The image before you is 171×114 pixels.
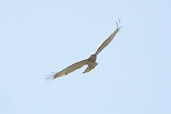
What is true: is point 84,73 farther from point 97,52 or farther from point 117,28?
point 117,28

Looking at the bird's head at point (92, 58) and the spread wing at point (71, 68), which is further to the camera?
the spread wing at point (71, 68)

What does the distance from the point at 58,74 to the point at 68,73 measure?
0.38 metres

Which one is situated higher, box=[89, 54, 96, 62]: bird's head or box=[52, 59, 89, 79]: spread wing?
box=[52, 59, 89, 79]: spread wing

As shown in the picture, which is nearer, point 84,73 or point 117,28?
point 84,73

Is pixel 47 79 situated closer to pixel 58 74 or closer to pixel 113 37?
pixel 58 74

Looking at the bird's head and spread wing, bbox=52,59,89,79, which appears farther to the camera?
spread wing, bbox=52,59,89,79

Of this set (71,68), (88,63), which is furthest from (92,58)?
(71,68)

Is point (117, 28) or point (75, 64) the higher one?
point (117, 28)

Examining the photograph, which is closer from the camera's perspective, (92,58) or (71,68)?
(92,58)

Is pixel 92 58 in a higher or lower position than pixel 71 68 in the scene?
lower

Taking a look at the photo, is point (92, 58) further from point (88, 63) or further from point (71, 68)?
point (71, 68)

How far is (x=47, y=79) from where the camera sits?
14.0 m

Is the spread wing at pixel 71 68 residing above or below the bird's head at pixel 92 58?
above

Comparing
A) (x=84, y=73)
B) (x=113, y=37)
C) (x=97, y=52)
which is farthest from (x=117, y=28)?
(x=84, y=73)
